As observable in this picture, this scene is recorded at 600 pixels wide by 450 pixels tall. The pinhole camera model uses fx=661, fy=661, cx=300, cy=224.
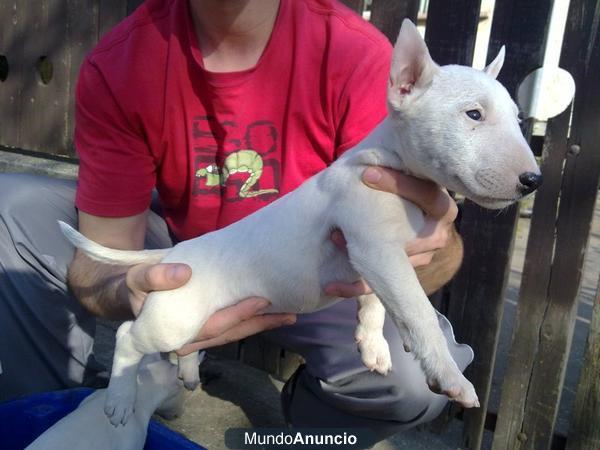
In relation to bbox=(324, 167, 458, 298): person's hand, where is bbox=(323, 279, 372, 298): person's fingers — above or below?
below

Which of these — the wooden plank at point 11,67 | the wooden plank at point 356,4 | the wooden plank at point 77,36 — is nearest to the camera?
the wooden plank at point 356,4

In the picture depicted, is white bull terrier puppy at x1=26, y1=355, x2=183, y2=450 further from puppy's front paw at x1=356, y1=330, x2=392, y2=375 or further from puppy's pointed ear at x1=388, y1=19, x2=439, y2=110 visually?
puppy's pointed ear at x1=388, y1=19, x2=439, y2=110

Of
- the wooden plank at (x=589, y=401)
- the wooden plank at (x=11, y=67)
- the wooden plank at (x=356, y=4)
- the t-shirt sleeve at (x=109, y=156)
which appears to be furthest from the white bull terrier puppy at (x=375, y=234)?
the wooden plank at (x=11, y=67)

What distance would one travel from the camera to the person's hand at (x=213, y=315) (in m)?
1.60

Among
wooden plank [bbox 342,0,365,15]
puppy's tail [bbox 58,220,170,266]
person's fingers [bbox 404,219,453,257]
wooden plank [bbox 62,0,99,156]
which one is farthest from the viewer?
wooden plank [bbox 62,0,99,156]

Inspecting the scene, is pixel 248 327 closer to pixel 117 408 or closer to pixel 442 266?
pixel 117 408

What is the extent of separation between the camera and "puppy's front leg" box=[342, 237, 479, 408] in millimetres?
1270

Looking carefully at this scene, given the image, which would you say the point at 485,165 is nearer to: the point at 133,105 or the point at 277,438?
the point at 133,105

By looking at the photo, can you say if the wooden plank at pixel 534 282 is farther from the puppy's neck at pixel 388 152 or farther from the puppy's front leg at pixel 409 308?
the puppy's front leg at pixel 409 308

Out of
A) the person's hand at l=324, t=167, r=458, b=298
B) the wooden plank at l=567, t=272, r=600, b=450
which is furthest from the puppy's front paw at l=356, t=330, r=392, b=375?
the wooden plank at l=567, t=272, r=600, b=450

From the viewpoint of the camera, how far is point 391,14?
2.31 metres

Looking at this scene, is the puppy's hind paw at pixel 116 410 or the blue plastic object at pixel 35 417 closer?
the puppy's hind paw at pixel 116 410

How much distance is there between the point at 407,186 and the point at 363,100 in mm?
658

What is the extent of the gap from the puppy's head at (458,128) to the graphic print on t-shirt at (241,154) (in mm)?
725
